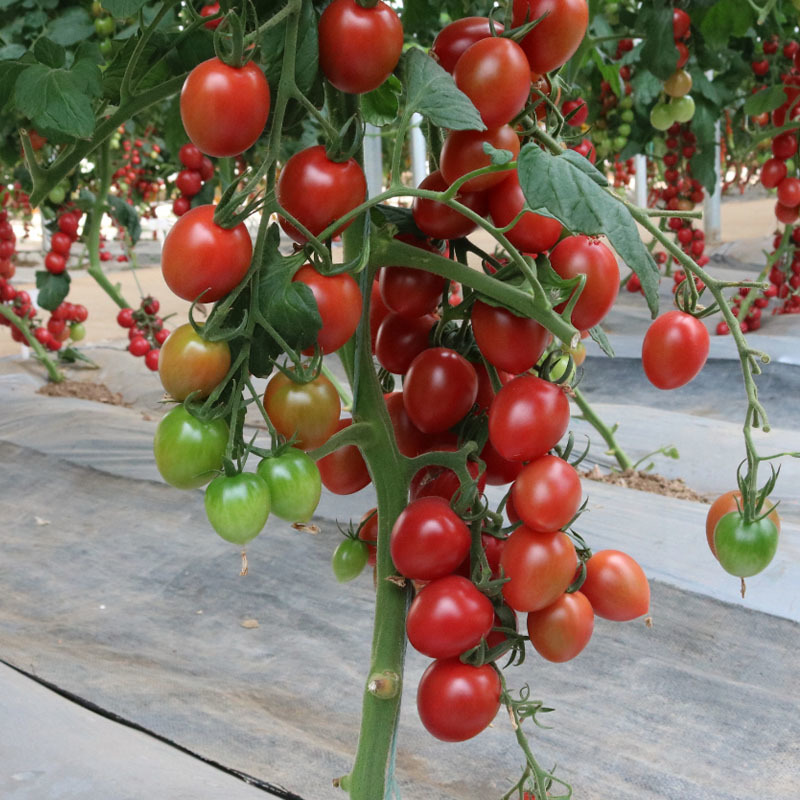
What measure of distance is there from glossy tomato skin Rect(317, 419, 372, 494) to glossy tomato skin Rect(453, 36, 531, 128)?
0.25m

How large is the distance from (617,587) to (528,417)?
6.0 inches

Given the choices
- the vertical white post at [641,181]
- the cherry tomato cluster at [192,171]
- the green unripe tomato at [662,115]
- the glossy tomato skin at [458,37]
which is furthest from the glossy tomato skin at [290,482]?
the vertical white post at [641,181]

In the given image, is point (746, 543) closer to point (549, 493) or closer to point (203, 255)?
point (549, 493)

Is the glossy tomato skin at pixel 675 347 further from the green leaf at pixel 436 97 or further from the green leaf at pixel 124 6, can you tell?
the green leaf at pixel 124 6

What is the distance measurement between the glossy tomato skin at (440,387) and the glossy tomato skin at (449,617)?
10 cm

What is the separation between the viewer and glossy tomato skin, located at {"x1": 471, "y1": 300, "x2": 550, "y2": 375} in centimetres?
50

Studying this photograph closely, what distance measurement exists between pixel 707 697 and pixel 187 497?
44.4 inches

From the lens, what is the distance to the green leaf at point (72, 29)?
141cm

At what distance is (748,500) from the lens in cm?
56

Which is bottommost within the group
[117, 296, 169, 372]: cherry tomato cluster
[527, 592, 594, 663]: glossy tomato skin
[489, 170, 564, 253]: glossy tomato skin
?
[117, 296, 169, 372]: cherry tomato cluster

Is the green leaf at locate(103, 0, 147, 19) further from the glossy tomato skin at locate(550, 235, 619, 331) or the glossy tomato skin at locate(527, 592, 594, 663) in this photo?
the glossy tomato skin at locate(527, 592, 594, 663)

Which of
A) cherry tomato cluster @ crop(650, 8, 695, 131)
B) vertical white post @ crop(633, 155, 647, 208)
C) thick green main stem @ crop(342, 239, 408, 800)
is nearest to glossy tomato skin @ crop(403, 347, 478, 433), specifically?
thick green main stem @ crop(342, 239, 408, 800)

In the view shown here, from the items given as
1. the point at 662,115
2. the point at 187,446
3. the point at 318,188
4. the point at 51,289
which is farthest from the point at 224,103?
the point at 51,289

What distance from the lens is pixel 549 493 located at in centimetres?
51
